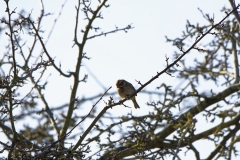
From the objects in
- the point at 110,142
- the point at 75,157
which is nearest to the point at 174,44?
the point at 110,142

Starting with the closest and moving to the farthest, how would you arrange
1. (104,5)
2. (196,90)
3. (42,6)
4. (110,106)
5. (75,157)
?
(110,106) → (75,157) → (104,5) → (42,6) → (196,90)

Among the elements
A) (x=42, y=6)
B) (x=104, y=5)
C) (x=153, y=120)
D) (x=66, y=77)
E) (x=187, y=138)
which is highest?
(x=42, y=6)

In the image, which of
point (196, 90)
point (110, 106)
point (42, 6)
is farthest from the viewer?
point (196, 90)

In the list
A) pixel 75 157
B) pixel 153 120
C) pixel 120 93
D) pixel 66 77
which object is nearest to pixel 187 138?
pixel 153 120

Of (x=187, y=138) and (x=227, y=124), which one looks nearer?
(x=187, y=138)

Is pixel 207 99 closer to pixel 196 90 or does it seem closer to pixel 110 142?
pixel 196 90

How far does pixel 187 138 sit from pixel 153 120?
0.77 meters

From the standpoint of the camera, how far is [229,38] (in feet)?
30.9

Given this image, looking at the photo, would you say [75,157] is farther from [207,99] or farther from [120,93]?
[207,99]

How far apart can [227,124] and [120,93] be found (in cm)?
187

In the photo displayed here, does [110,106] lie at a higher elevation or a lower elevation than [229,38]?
lower

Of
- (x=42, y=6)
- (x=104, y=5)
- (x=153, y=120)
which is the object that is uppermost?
(x=42, y=6)

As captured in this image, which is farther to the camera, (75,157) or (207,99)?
(207,99)

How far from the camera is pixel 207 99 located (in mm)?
8945
